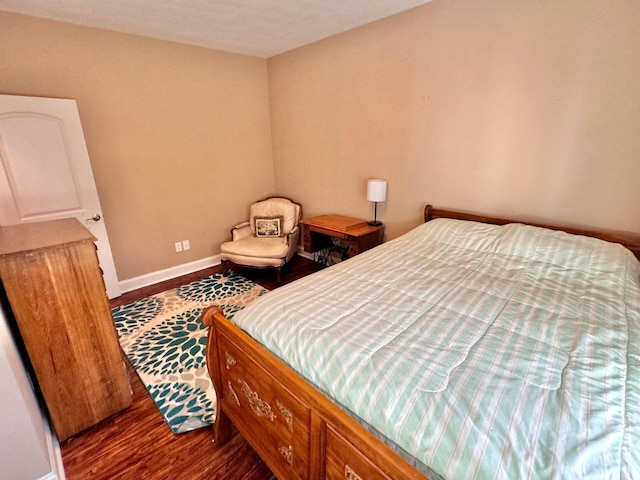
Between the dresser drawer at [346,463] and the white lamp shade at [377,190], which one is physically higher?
the white lamp shade at [377,190]

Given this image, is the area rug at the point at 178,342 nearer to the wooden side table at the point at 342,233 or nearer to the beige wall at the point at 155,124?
the beige wall at the point at 155,124

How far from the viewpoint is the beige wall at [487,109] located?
5.90 feet

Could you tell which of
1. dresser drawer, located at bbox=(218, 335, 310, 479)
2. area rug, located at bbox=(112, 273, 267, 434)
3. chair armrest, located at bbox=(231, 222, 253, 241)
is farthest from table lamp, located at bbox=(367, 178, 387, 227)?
dresser drawer, located at bbox=(218, 335, 310, 479)

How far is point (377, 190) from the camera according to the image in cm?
279

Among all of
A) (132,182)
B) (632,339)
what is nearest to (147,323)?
(132,182)

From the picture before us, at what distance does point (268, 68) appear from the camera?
3721 millimetres

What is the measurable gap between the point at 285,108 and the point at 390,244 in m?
2.44

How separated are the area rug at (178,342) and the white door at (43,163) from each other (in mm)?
1033

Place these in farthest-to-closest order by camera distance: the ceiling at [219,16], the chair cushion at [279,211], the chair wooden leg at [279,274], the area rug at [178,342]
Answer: the chair cushion at [279,211] → the chair wooden leg at [279,274] → the ceiling at [219,16] → the area rug at [178,342]

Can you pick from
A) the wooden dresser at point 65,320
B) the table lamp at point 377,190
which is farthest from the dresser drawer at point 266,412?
the table lamp at point 377,190

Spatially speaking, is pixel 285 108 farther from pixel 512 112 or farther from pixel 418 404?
pixel 418 404

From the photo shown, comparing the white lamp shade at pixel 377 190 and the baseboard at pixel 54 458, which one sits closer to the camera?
the baseboard at pixel 54 458

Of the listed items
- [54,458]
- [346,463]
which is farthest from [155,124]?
[346,463]

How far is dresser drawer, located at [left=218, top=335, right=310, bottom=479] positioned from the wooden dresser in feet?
2.42
